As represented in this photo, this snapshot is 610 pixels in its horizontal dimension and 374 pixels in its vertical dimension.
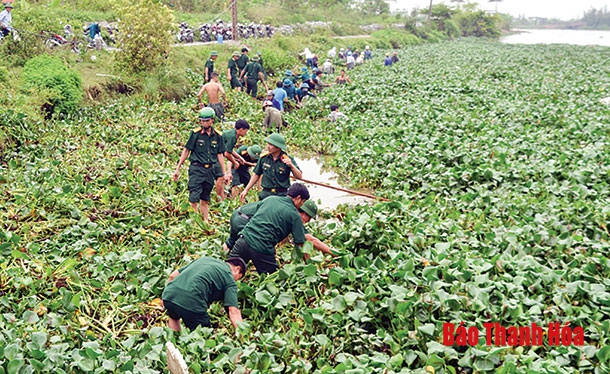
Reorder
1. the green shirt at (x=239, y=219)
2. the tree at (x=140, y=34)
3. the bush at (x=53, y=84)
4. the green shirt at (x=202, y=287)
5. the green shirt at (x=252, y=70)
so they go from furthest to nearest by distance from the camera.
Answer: the green shirt at (x=252, y=70)
the tree at (x=140, y=34)
the bush at (x=53, y=84)
the green shirt at (x=239, y=219)
the green shirt at (x=202, y=287)

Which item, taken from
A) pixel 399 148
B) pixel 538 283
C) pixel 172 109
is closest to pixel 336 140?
pixel 399 148

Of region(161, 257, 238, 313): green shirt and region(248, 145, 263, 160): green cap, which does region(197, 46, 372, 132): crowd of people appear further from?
region(161, 257, 238, 313): green shirt

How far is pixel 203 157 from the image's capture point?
7.32 meters

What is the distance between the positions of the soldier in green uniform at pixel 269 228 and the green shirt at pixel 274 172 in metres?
1.43

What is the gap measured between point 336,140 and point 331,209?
14.8ft

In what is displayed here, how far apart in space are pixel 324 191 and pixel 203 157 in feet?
10.2

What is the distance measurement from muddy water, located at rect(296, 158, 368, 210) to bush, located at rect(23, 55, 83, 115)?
5.42 metres

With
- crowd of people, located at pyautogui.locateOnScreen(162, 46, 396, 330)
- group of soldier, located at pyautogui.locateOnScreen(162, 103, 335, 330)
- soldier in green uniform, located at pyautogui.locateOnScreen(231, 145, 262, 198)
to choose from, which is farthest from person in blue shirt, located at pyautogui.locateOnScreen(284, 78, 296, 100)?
group of soldier, located at pyautogui.locateOnScreen(162, 103, 335, 330)

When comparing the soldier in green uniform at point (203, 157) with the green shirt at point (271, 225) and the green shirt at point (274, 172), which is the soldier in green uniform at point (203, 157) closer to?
the green shirt at point (274, 172)

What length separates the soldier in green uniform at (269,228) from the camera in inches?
205

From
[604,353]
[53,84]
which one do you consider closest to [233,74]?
[53,84]

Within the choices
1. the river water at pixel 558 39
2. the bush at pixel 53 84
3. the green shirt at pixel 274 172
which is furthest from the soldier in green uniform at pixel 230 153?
the river water at pixel 558 39

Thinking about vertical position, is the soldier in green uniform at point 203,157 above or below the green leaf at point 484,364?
above

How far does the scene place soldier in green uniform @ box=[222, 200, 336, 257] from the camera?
541 centimetres
